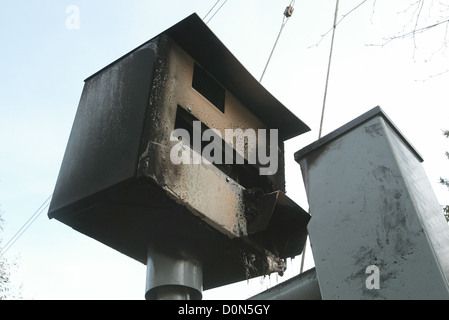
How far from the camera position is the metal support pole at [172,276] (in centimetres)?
334

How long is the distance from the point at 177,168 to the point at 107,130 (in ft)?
2.19

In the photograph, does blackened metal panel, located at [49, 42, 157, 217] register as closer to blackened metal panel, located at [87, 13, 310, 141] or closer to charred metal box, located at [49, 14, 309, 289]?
charred metal box, located at [49, 14, 309, 289]

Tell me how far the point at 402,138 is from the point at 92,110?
2612 millimetres

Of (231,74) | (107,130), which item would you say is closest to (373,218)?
(107,130)

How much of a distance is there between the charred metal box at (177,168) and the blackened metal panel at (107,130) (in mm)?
11

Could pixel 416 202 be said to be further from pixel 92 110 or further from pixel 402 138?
pixel 92 110

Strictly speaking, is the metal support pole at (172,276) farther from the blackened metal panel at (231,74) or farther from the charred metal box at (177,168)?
the blackened metal panel at (231,74)

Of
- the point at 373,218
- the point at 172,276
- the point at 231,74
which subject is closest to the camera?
the point at 373,218

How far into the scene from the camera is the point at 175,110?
357cm

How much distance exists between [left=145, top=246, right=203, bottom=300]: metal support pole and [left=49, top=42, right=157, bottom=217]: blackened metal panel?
759 mm

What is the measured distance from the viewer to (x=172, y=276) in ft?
11.0

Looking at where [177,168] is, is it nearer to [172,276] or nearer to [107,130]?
[107,130]

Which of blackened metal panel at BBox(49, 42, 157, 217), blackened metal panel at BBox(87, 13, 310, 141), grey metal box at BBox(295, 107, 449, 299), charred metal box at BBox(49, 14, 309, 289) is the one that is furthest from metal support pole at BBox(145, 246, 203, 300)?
blackened metal panel at BBox(87, 13, 310, 141)
